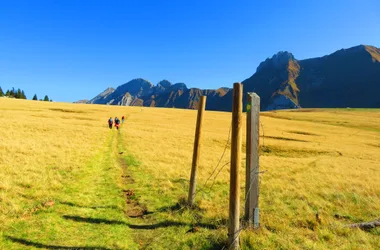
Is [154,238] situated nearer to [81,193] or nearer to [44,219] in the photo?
[44,219]

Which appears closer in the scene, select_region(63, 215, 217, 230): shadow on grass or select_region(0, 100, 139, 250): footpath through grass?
select_region(0, 100, 139, 250): footpath through grass

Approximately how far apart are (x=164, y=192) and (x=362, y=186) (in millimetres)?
12060

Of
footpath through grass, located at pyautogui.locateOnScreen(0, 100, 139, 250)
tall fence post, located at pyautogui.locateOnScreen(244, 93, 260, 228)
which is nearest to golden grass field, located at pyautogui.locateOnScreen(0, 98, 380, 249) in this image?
footpath through grass, located at pyautogui.locateOnScreen(0, 100, 139, 250)

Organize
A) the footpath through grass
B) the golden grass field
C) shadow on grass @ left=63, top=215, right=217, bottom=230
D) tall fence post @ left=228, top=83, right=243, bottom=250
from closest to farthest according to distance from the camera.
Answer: tall fence post @ left=228, top=83, right=243, bottom=250 → the footpath through grass → the golden grass field → shadow on grass @ left=63, top=215, right=217, bottom=230

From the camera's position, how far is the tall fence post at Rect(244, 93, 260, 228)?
25.8 ft

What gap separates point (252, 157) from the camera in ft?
26.1

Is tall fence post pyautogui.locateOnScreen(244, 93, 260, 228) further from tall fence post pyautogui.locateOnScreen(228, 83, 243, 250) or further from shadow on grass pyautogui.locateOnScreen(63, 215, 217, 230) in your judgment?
shadow on grass pyautogui.locateOnScreen(63, 215, 217, 230)

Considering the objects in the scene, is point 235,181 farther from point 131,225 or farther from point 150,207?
point 150,207

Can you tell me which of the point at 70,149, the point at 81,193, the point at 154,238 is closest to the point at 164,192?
the point at 81,193

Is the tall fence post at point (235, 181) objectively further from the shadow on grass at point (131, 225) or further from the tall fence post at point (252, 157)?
the shadow on grass at point (131, 225)

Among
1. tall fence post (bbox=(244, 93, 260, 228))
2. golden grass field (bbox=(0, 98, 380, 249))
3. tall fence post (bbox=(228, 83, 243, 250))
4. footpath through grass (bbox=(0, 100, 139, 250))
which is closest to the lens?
tall fence post (bbox=(228, 83, 243, 250))

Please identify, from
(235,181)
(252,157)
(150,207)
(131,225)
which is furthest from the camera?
(150,207)

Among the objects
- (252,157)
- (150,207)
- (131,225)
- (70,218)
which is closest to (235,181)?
(252,157)

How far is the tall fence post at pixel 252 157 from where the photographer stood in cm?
788
